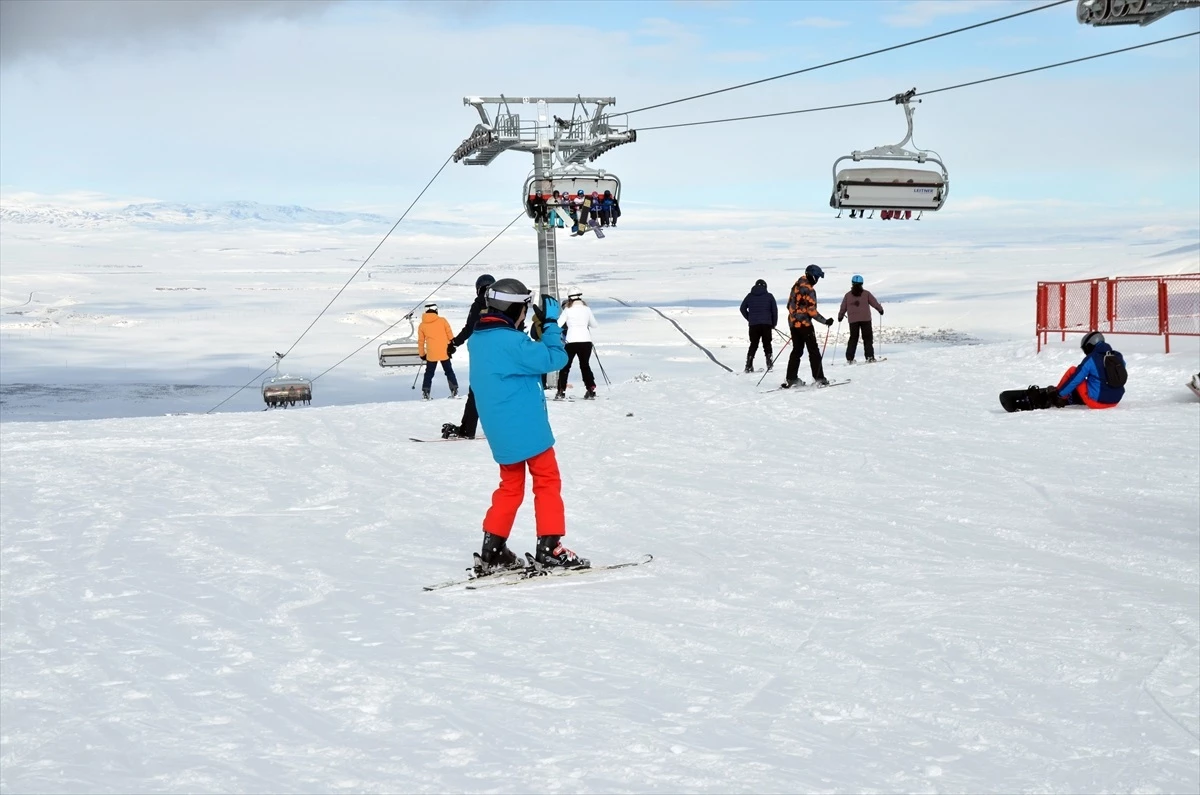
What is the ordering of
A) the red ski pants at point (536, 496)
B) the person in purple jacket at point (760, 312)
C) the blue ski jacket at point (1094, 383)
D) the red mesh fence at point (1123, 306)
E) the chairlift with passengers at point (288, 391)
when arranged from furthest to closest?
the chairlift with passengers at point (288, 391), the person in purple jacket at point (760, 312), the red mesh fence at point (1123, 306), the blue ski jacket at point (1094, 383), the red ski pants at point (536, 496)

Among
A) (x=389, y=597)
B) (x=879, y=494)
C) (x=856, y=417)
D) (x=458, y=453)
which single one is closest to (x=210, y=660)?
(x=389, y=597)

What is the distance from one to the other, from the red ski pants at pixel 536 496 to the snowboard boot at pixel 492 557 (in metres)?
0.05

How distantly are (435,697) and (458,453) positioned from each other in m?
8.48

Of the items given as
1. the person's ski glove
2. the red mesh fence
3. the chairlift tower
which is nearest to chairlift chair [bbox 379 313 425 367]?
the chairlift tower

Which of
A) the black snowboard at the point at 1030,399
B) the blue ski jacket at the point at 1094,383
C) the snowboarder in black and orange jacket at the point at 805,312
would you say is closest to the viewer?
the blue ski jacket at the point at 1094,383

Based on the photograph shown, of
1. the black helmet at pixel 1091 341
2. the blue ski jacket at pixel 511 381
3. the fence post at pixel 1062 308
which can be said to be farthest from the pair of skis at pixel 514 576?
the fence post at pixel 1062 308

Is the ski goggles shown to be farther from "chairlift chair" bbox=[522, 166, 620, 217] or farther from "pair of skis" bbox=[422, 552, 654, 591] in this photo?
"chairlift chair" bbox=[522, 166, 620, 217]

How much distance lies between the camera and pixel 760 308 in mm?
20781

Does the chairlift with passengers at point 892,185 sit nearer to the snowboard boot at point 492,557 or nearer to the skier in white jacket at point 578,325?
the skier in white jacket at point 578,325

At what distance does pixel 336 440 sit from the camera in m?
14.9

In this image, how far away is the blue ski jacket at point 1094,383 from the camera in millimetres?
15047

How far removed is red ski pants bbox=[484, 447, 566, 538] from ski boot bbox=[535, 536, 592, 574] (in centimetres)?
6

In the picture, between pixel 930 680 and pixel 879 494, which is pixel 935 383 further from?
pixel 930 680

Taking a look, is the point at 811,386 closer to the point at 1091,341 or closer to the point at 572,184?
the point at 1091,341
